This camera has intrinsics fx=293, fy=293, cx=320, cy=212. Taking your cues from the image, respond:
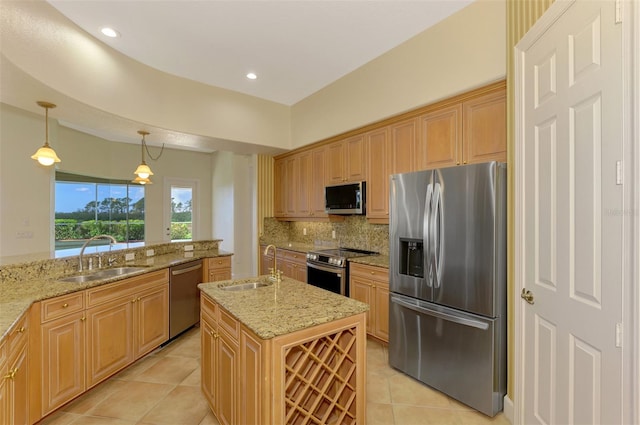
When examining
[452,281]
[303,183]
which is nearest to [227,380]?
[452,281]

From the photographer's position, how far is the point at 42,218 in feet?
14.8

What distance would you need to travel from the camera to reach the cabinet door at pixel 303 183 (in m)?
4.79

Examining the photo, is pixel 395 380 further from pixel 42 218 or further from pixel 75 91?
pixel 42 218

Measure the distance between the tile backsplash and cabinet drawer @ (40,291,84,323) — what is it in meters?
3.17

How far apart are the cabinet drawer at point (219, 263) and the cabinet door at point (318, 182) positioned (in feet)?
4.87

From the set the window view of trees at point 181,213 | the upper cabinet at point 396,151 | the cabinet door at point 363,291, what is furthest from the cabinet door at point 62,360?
the window view of trees at point 181,213

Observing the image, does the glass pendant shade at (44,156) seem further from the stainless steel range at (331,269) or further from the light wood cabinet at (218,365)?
the stainless steel range at (331,269)

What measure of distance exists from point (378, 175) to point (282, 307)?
2.33m

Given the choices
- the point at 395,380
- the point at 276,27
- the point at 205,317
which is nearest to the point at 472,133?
the point at 276,27

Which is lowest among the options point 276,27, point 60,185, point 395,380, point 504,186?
point 395,380

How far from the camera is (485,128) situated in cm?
259

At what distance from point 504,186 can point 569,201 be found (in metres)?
0.67

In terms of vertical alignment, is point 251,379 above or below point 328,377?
above

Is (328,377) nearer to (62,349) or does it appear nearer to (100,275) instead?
(62,349)
